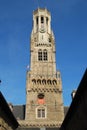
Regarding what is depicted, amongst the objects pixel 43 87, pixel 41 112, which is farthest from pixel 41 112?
pixel 43 87

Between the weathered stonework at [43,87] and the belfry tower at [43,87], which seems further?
the belfry tower at [43,87]

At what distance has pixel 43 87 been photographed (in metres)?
50.5

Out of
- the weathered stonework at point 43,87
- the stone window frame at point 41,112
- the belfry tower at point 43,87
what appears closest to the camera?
the weathered stonework at point 43,87

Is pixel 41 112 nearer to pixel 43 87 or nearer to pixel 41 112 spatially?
pixel 41 112

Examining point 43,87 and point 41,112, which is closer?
point 41,112

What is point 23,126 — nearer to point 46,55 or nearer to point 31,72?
point 31,72

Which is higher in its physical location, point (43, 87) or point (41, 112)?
point (43, 87)

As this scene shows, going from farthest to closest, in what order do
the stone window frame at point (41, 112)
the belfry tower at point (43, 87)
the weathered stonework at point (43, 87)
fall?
→ the stone window frame at point (41, 112) < the belfry tower at point (43, 87) < the weathered stonework at point (43, 87)

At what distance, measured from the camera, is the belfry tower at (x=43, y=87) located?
47.8m

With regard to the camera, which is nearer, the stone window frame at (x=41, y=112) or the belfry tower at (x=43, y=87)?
the belfry tower at (x=43, y=87)

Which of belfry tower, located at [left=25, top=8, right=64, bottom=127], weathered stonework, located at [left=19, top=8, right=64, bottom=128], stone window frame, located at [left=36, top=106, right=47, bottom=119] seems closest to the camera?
weathered stonework, located at [left=19, top=8, right=64, bottom=128]

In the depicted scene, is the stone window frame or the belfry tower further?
the stone window frame

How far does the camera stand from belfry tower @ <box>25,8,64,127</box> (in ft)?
157

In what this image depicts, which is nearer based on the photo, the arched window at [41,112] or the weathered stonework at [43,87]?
the weathered stonework at [43,87]
